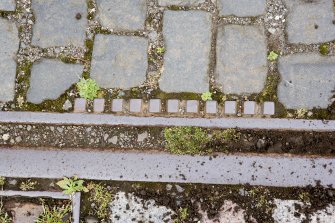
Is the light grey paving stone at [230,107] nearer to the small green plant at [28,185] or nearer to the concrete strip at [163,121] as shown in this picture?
the concrete strip at [163,121]

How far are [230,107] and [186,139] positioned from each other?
588mm

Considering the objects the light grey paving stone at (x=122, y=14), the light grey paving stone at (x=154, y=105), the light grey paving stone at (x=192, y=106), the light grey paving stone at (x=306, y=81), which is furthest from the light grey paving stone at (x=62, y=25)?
the light grey paving stone at (x=306, y=81)

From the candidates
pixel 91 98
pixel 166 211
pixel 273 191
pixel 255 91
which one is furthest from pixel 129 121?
pixel 273 191

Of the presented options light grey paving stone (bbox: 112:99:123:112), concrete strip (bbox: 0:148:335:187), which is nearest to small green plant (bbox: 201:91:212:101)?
concrete strip (bbox: 0:148:335:187)

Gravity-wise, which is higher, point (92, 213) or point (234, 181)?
point (234, 181)

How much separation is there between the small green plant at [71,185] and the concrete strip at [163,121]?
63 centimetres

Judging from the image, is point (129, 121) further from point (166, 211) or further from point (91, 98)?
point (166, 211)

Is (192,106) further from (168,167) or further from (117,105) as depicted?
(117,105)

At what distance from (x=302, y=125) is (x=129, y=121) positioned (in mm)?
1861

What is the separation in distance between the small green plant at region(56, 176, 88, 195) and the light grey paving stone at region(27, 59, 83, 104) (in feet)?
3.02

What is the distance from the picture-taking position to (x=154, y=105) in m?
4.98

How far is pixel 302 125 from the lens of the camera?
16.0ft

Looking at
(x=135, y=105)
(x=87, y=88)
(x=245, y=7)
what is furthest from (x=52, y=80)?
(x=245, y=7)

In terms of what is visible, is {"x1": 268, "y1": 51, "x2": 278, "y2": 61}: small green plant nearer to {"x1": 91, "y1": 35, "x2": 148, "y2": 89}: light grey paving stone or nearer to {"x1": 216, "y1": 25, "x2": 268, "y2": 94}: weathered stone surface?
{"x1": 216, "y1": 25, "x2": 268, "y2": 94}: weathered stone surface
